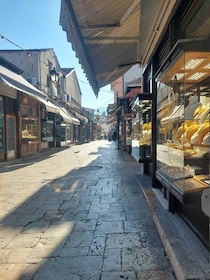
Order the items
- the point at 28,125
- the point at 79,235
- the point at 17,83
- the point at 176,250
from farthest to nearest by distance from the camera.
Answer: the point at 28,125 → the point at 17,83 → the point at 79,235 → the point at 176,250

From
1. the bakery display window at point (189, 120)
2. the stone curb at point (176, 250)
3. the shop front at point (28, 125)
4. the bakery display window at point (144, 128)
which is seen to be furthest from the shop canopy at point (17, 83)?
the stone curb at point (176, 250)

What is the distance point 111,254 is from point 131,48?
17.0 feet

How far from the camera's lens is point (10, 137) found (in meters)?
12.5

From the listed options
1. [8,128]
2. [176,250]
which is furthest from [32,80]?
[176,250]

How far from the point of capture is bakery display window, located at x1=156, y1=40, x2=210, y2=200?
2959mm

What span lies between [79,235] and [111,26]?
3.32 metres

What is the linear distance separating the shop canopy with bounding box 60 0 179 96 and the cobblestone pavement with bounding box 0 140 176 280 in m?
2.80

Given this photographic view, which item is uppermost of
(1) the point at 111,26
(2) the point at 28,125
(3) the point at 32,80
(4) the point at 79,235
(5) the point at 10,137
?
(3) the point at 32,80

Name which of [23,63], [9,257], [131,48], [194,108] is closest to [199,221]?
[194,108]

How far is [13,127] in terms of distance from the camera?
1291cm

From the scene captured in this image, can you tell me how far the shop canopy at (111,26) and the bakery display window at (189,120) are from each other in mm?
1161

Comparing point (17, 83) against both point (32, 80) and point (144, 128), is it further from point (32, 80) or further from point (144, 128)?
point (32, 80)

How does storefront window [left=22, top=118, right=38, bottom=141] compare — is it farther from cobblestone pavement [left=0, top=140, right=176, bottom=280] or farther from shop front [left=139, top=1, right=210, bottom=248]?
shop front [left=139, top=1, right=210, bottom=248]

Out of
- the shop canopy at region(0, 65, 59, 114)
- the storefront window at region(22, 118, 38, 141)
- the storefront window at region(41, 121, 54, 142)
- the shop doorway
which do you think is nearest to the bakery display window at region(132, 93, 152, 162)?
the shop canopy at region(0, 65, 59, 114)
